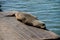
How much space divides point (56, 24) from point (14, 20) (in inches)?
77.0

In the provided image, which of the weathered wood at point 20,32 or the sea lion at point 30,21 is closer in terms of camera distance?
the weathered wood at point 20,32

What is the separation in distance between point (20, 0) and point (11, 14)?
8.70 meters

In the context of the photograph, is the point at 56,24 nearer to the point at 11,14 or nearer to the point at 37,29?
the point at 11,14

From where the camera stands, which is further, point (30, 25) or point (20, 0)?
point (20, 0)

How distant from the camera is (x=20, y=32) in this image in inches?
241

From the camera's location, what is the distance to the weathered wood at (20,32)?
18.7 feet

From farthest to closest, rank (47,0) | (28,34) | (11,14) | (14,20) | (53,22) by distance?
(47,0)
(53,22)
(11,14)
(14,20)
(28,34)

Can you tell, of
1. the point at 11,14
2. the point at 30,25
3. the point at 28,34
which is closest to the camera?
the point at 28,34

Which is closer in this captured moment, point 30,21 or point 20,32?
point 20,32

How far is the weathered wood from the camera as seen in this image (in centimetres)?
569

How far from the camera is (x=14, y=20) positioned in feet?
24.7

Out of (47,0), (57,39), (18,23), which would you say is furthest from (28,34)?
(47,0)

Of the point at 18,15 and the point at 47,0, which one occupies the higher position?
the point at 18,15

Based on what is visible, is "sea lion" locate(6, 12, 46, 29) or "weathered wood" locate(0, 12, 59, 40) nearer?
"weathered wood" locate(0, 12, 59, 40)
